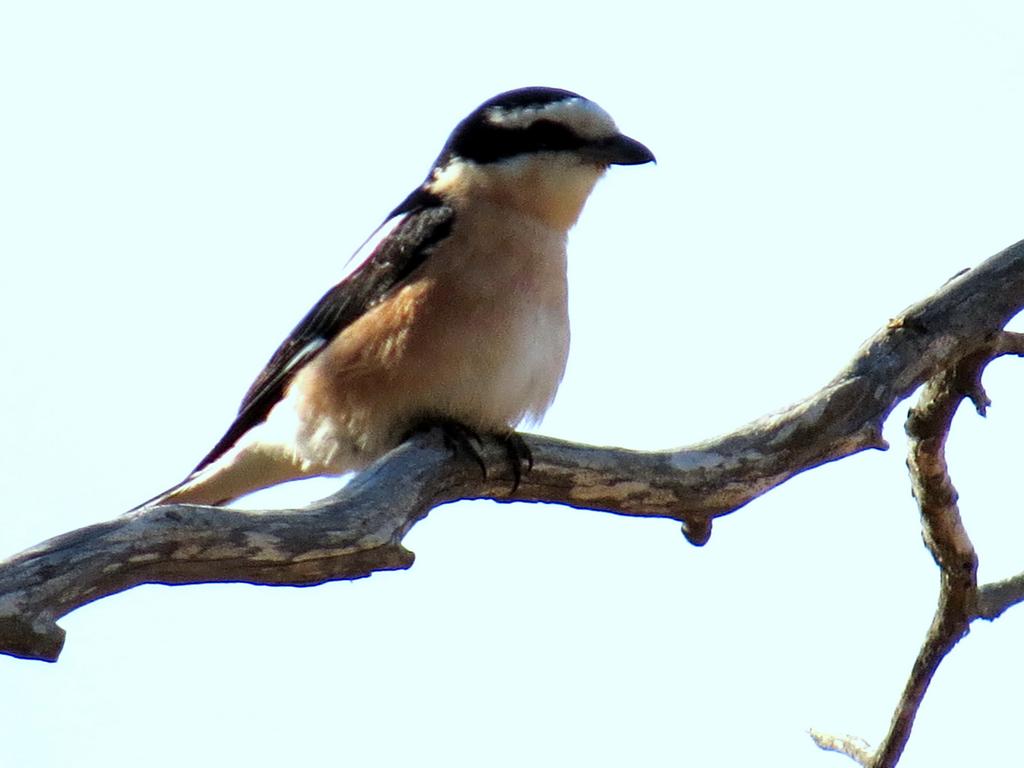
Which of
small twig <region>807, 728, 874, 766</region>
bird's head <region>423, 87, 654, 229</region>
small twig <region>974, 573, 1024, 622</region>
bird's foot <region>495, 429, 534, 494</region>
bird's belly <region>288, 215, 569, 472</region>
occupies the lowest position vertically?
small twig <region>807, 728, 874, 766</region>

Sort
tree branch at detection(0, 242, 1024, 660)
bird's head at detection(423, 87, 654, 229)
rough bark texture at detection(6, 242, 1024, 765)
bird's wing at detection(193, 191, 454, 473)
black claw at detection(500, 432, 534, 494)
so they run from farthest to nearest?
bird's head at detection(423, 87, 654, 229) < bird's wing at detection(193, 191, 454, 473) < black claw at detection(500, 432, 534, 494) < rough bark texture at detection(6, 242, 1024, 765) < tree branch at detection(0, 242, 1024, 660)

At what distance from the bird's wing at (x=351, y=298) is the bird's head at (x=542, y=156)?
169mm

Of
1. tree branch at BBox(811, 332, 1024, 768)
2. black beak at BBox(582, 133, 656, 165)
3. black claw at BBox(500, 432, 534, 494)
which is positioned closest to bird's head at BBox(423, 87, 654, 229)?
black beak at BBox(582, 133, 656, 165)

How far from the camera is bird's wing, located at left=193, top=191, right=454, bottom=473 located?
6000 millimetres

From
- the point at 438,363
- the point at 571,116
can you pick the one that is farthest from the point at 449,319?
the point at 571,116

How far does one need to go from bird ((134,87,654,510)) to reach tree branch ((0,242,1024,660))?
246 millimetres

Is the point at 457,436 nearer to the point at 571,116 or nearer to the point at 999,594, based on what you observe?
the point at 571,116

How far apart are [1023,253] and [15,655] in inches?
149

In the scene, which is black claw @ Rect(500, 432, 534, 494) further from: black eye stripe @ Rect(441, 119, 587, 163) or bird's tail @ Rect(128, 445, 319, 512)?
black eye stripe @ Rect(441, 119, 587, 163)

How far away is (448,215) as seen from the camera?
239 inches

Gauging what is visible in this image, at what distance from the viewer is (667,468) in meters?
5.23

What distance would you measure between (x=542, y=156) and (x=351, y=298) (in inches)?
36.9

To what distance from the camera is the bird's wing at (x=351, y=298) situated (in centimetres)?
600

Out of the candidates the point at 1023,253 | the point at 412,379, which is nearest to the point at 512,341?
the point at 412,379
